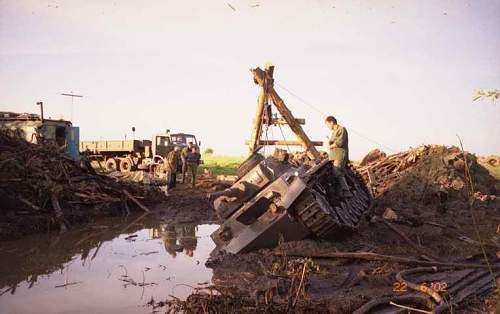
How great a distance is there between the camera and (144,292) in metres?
6.38

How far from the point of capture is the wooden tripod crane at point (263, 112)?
1491cm

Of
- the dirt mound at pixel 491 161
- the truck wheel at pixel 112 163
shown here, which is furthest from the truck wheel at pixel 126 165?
the dirt mound at pixel 491 161

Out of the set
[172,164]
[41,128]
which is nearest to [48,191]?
[172,164]

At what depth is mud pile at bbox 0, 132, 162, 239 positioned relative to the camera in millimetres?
11664

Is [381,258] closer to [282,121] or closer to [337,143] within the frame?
[337,143]

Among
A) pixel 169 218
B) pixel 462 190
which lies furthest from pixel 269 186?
pixel 462 190

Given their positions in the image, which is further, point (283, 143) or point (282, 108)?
point (283, 143)

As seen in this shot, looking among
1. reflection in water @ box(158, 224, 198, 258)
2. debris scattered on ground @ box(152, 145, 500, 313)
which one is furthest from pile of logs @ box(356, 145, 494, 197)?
reflection in water @ box(158, 224, 198, 258)

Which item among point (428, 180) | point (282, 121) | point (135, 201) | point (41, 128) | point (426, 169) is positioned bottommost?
point (135, 201)

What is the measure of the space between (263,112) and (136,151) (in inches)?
622

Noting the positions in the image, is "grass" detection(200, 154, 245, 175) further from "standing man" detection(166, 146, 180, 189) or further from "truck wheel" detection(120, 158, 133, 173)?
"standing man" detection(166, 146, 180, 189)

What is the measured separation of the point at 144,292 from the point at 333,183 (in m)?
5.83

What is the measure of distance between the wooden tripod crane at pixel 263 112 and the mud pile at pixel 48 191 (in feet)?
14.6

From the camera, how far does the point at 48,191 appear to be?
12500 millimetres
